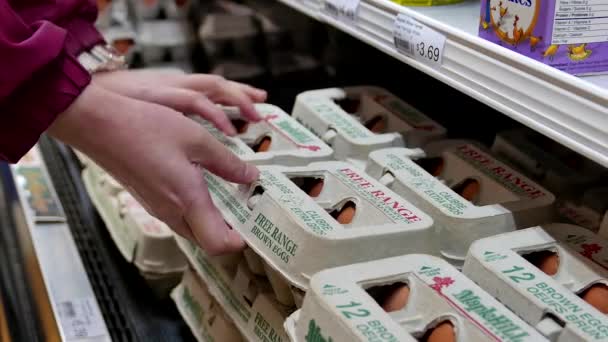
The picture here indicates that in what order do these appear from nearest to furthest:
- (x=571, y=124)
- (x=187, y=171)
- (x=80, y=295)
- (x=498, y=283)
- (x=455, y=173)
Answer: (x=571, y=124) → (x=498, y=283) → (x=187, y=171) → (x=455, y=173) → (x=80, y=295)

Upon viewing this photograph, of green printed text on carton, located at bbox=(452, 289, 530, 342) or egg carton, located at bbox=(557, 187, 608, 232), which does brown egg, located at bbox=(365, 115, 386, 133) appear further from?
green printed text on carton, located at bbox=(452, 289, 530, 342)

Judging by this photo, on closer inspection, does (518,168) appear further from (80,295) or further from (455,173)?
(80,295)

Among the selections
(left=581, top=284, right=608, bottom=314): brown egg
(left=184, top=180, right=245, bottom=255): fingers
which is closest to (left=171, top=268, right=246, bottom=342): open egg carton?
(left=184, top=180, right=245, bottom=255): fingers

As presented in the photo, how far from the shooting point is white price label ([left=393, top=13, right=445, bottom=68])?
1005mm

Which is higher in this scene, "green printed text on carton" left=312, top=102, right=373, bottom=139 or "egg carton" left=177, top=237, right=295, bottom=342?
"green printed text on carton" left=312, top=102, right=373, bottom=139

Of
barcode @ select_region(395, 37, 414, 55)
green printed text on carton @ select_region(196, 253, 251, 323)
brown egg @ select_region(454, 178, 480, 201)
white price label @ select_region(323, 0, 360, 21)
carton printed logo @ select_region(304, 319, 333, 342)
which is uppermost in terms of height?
white price label @ select_region(323, 0, 360, 21)

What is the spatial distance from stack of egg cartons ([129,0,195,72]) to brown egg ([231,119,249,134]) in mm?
747

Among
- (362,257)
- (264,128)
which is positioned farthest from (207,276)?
(362,257)

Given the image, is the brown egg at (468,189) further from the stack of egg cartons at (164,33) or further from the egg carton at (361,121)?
the stack of egg cartons at (164,33)

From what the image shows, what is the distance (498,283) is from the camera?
886mm

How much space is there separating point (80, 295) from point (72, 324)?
0.35ft

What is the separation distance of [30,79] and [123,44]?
3.67 feet

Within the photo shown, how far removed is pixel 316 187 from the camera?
1.18 m

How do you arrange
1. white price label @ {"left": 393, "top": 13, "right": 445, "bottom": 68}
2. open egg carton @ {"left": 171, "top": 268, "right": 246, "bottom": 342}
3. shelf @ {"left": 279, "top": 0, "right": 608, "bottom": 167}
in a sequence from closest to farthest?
shelf @ {"left": 279, "top": 0, "right": 608, "bottom": 167}
white price label @ {"left": 393, "top": 13, "right": 445, "bottom": 68}
open egg carton @ {"left": 171, "top": 268, "right": 246, "bottom": 342}
